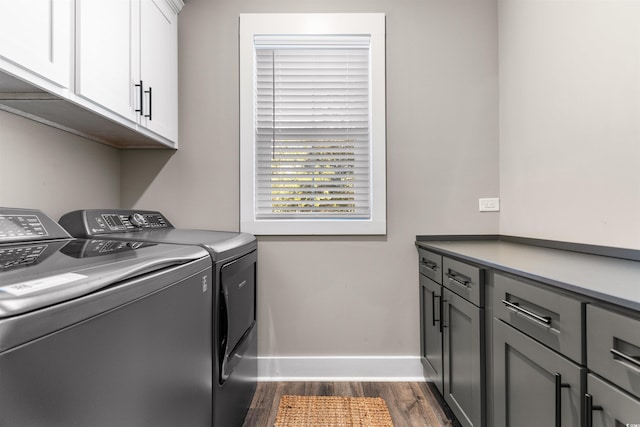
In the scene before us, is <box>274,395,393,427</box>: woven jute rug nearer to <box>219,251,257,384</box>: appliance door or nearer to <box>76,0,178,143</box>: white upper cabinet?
<box>219,251,257,384</box>: appliance door

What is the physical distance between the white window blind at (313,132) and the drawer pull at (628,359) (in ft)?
4.85

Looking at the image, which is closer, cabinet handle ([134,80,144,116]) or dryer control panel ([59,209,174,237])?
dryer control panel ([59,209,174,237])

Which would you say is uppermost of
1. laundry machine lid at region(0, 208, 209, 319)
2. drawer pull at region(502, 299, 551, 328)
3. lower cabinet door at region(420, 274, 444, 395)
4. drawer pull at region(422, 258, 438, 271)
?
laundry machine lid at region(0, 208, 209, 319)

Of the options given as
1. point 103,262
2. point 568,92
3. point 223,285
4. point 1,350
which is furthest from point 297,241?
point 1,350

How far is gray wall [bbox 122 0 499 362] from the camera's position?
2109 mm

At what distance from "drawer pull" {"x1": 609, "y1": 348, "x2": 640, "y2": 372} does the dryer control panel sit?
1.76 metres

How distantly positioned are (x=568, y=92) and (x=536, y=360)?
1209 millimetres

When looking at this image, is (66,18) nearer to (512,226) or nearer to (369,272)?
(369,272)

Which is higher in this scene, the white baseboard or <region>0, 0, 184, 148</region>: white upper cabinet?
<region>0, 0, 184, 148</region>: white upper cabinet

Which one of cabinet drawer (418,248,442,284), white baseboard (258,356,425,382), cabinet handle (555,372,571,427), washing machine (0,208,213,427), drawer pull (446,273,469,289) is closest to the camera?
washing machine (0,208,213,427)

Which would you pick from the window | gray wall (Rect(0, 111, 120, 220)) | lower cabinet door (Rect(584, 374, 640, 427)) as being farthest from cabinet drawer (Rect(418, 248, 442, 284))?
gray wall (Rect(0, 111, 120, 220))

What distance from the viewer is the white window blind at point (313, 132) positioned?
2.14 meters

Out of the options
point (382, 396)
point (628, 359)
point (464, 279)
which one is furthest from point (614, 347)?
point (382, 396)

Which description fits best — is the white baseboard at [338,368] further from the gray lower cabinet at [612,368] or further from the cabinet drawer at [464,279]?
the gray lower cabinet at [612,368]
